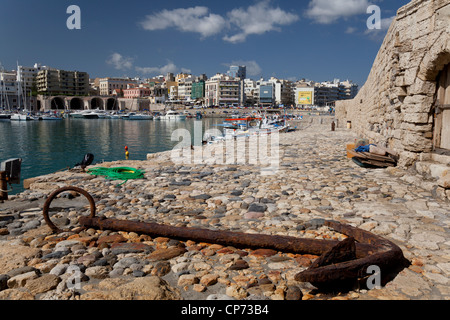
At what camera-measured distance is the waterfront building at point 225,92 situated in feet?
491

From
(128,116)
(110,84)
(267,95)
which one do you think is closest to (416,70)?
(128,116)

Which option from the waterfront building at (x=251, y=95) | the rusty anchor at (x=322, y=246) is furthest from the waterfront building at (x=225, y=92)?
the rusty anchor at (x=322, y=246)

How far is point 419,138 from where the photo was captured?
24.8 ft

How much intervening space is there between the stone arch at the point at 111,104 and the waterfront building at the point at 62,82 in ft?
46.1

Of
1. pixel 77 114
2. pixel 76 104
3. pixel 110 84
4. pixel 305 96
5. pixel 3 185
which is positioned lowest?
pixel 3 185

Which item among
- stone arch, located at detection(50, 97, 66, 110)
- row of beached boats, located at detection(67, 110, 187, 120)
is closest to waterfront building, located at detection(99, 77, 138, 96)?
stone arch, located at detection(50, 97, 66, 110)

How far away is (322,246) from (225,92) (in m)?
150

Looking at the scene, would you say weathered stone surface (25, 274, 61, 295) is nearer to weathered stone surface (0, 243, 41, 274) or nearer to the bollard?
weathered stone surface (0, 243, 41, 274)

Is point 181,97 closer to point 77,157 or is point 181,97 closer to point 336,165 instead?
point 77,157

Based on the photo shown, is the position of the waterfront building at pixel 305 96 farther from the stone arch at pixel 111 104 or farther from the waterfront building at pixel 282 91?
the stone arch at pixel 111 104

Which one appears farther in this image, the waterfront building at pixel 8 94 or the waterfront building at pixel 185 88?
the waterfront building at pixel 185 88

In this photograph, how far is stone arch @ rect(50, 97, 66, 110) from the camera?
123m

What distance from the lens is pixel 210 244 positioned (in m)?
4.04

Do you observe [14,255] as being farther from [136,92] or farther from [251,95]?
[251,95]
